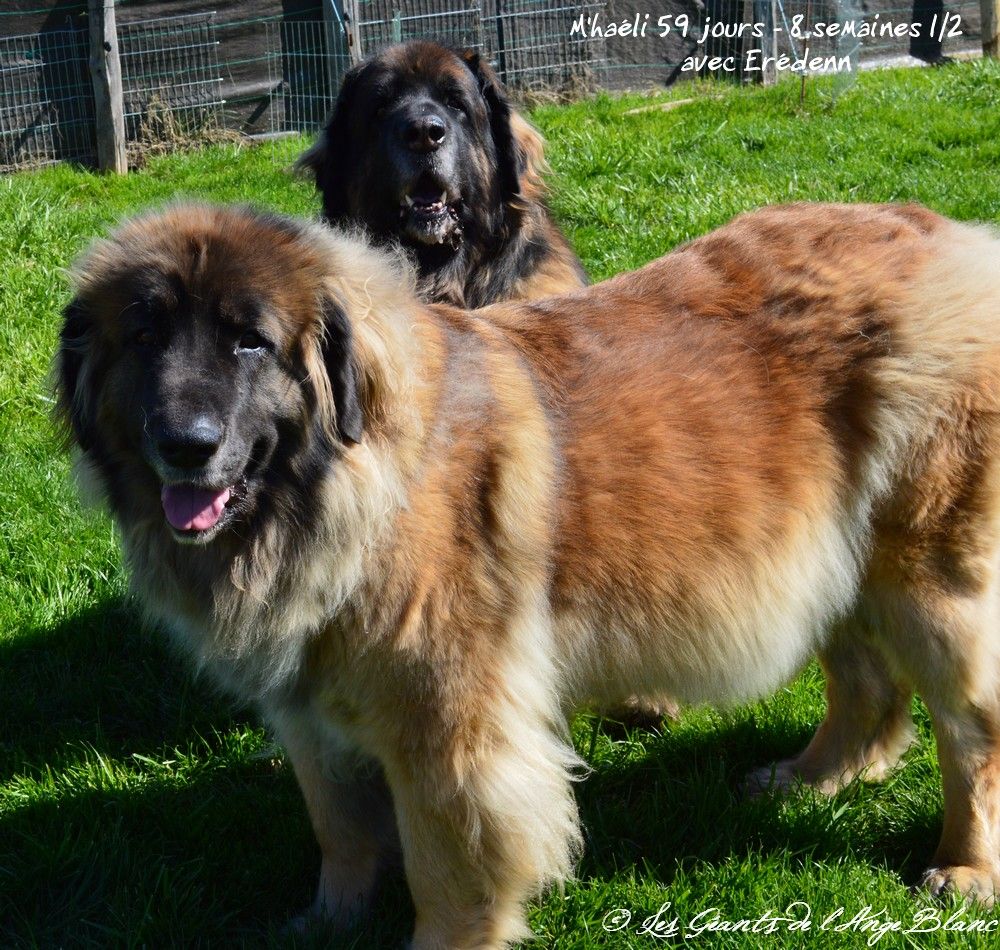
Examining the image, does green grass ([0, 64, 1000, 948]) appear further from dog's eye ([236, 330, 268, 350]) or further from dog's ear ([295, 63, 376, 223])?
dog's ear ([295, 63, 376, 223])

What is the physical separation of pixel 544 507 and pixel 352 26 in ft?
27.2

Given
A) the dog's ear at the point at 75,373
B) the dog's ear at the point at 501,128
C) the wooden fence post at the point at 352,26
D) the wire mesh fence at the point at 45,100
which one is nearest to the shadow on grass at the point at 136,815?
the dog's ear at the point at 75,373

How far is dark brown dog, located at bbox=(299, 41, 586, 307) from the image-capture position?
442 centimetres

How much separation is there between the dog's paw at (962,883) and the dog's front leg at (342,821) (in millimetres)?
1495

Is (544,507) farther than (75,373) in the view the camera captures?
Yes

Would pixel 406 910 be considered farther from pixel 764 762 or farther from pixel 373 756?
pixel 764 762

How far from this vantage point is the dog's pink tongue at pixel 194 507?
2.47 m

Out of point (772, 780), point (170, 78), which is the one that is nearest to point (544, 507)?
point (772, 780)

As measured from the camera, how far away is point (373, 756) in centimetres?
277

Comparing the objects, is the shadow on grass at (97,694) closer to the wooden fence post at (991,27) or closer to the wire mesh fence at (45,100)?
the wire mesh fence at (45,100)

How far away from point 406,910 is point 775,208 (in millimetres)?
2245

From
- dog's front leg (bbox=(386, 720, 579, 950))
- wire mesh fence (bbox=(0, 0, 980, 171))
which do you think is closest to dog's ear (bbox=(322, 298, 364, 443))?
dog's front leg (bbox=(386, 720, 579, 950))

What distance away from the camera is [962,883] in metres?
3.06

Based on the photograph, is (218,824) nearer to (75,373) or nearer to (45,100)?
(75,373)
